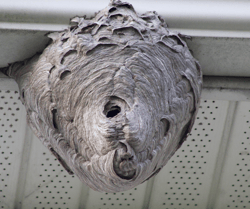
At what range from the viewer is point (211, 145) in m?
1.63

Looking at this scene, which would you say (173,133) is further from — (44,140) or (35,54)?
(35,54)

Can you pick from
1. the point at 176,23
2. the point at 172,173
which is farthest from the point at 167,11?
the point at 172,173

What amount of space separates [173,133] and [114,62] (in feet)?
0.80

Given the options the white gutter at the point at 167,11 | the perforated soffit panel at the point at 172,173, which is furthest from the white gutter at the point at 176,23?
the perforated soffit panel at the point at 172,173

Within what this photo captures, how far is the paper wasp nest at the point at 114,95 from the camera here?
875 mm

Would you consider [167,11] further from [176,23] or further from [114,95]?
[114,95]

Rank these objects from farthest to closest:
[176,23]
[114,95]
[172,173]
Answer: [172,173] < [176,23] < [114,95]

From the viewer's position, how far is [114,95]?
0.95 meters

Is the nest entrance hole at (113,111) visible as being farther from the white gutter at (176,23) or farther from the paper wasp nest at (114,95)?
the white gutter at (176,23)

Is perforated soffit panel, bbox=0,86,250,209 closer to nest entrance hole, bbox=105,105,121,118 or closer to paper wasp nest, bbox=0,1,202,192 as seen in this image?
paper wasp nest, bbox=0,1,202,192

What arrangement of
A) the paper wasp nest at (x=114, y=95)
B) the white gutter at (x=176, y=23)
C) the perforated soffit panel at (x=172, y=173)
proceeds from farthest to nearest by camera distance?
the perforated soffit panel at (x=172, y=173) → the white gutter at (x=176, y=23) → the paper wasp nest at (x=114, y=95)

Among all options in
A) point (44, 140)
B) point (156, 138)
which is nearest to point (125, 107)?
point (156, 138)

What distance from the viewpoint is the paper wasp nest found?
2.87 ft

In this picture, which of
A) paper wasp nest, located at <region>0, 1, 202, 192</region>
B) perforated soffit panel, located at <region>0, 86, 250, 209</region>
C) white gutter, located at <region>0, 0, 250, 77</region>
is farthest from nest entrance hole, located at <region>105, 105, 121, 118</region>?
perforated soffit panel, located at <region>0, 86, 250, 209</region>
